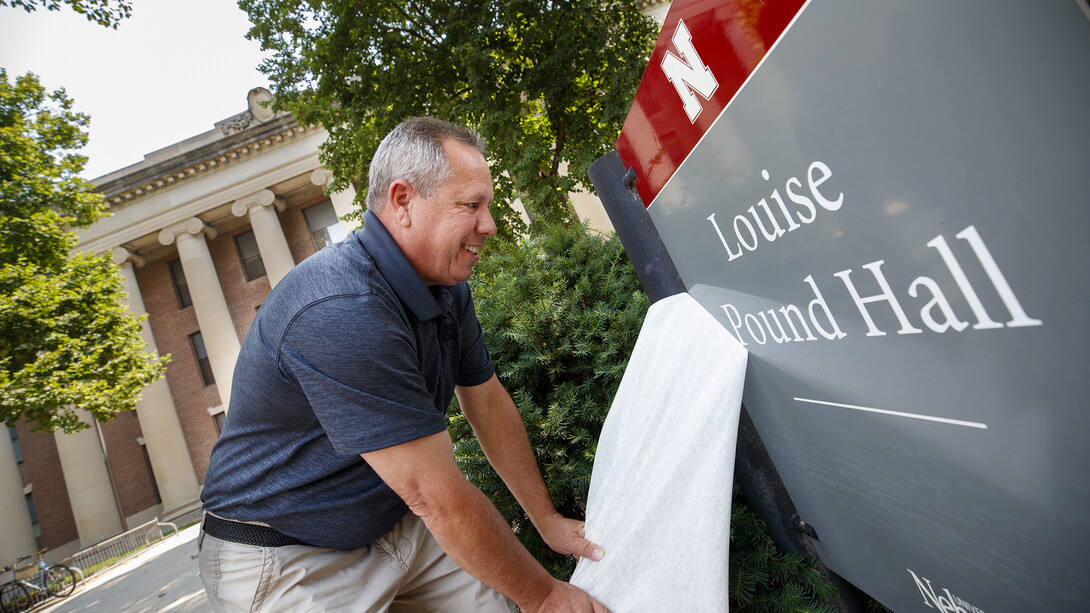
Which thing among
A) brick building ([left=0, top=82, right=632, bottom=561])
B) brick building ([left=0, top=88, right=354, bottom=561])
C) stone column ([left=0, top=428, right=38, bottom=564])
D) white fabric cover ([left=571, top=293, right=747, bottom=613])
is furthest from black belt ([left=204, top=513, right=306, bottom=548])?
stone column ([left=0, top=428, right=38, bottom=564])

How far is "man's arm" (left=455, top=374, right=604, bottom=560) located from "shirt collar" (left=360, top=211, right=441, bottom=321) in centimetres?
46

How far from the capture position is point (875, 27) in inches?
27.4

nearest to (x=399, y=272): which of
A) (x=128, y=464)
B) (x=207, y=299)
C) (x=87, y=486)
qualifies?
(x=207, y=299)

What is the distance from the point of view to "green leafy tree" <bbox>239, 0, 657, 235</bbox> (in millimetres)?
8062

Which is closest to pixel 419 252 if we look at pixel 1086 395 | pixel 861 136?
pixel 861 136

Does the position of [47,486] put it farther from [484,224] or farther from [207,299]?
[484,224]

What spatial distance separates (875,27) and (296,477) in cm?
181

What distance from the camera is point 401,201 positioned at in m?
1.79

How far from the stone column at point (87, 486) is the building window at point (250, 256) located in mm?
7635

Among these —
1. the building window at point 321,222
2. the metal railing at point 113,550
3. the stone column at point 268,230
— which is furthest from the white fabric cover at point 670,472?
the building window at point 321,222

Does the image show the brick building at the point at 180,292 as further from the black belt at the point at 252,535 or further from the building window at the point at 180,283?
the black belt at the point at 252,535

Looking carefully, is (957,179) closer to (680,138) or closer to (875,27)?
(875,27)

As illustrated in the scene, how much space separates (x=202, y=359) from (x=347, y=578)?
25.7 m

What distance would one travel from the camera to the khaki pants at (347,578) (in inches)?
71.4
